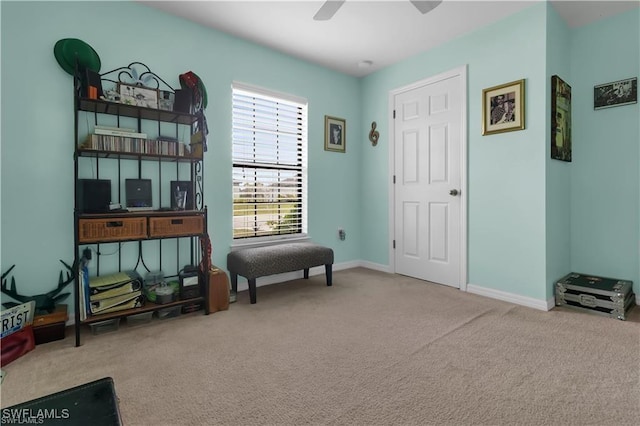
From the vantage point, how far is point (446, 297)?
3215 mm

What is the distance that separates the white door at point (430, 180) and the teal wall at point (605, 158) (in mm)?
1071

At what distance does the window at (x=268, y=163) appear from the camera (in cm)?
350

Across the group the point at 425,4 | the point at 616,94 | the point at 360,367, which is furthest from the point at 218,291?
the point at 616,94

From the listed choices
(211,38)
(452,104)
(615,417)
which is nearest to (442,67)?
(452,104)

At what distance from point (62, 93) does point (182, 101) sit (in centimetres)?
83

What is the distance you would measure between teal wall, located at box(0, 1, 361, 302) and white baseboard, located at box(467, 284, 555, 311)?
8.35ft

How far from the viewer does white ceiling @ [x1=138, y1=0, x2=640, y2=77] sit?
2.84 metres

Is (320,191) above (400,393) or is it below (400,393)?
above

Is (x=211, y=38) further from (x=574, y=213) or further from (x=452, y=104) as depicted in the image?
(x=574, y=213)

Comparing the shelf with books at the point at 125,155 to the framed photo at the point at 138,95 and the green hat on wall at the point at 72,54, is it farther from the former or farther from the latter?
the green hat on wall at the point at 72,54

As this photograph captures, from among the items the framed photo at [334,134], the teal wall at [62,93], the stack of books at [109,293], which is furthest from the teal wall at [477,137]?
the framed photo at [334,134]

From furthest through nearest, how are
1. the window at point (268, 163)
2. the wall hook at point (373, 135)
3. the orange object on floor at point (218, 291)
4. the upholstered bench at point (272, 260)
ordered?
the wall hook at point (373, 135) < the window at point (268, 163) < the upholstered bench at point (272, 260) < the orange object on floor at point (218, 291)

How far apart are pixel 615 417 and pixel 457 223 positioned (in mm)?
2183

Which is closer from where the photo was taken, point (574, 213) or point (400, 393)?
point (400, 393)
